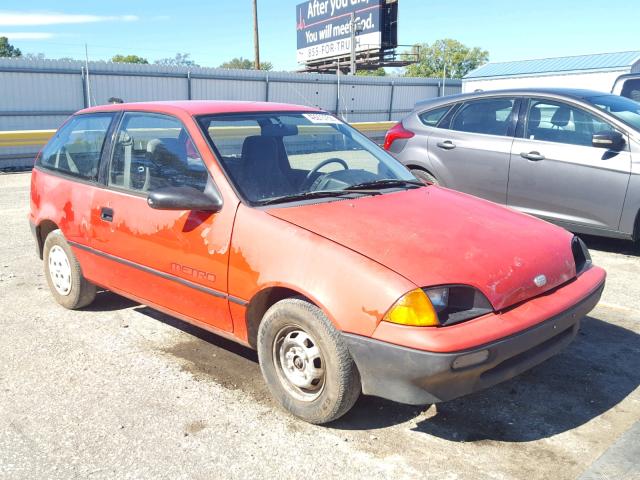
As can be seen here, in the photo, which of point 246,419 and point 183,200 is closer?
point 246,419

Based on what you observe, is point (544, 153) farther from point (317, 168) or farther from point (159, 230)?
point (159, 230)

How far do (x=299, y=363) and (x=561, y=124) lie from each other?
4.59 metres

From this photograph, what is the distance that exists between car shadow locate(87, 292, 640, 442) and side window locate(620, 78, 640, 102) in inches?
264

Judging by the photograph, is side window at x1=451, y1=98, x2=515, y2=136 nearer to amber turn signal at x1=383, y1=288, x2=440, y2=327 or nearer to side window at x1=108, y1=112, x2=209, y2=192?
side window at x1=108, y1=112, x2=209, y2=192

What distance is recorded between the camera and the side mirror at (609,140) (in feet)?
19.2

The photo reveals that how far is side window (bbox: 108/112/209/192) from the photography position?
12.4ft

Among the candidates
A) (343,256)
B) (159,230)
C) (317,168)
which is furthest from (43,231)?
(343,256)

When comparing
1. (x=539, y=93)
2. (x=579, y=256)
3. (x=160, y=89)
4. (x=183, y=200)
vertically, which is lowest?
(x=579, y=256)

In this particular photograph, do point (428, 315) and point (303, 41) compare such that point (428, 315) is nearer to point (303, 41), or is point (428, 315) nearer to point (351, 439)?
point (351, 439)

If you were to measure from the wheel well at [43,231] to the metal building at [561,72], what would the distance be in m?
25.8

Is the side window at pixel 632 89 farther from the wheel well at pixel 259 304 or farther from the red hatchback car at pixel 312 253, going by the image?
the wheel well at pixel 259 304

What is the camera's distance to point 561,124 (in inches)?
252

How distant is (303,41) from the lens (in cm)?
5131

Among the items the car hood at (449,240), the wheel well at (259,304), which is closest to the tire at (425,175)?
the car hood at (449,240)
